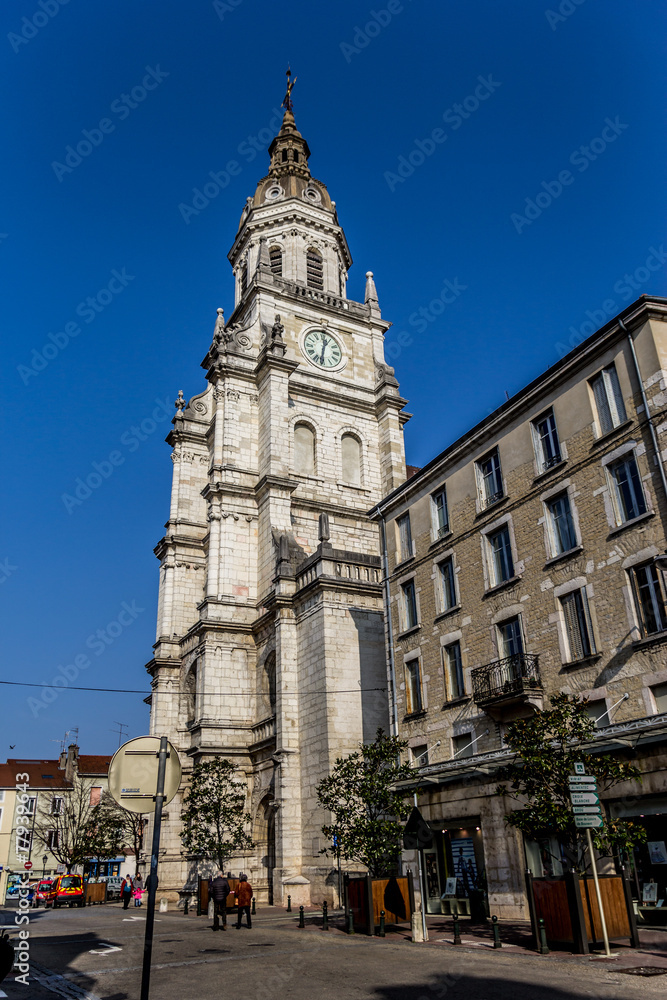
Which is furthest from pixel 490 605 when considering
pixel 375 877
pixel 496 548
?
pixel 375 877

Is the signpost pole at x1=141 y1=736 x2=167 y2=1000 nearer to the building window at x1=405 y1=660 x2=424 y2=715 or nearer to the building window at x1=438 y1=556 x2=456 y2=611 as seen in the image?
the building window at x1=438 y1=556 x2=456 y2=611

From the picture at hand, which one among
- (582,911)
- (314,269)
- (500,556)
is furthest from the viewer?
(314,269)

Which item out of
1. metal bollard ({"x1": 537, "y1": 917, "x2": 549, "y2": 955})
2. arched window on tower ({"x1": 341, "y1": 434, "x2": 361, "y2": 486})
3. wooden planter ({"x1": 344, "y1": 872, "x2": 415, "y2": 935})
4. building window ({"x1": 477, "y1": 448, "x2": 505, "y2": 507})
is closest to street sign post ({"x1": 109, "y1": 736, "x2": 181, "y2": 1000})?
metal bollard ({"x1": 537, "y1": 917, "x2": 549, "y2": 955})

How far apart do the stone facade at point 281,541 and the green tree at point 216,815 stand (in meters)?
1.31

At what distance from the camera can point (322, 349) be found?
46.2 meters

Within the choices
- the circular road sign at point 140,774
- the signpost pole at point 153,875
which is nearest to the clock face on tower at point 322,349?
A: the circular road sign at point 140,774

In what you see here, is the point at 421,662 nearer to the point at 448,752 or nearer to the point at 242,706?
the point at 448,752

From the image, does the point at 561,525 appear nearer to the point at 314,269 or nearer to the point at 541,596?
the point at 541,596

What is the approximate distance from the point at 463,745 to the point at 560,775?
788cm

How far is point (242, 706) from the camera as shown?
35000 millimetres

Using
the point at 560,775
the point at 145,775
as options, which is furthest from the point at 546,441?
the point at 145,775

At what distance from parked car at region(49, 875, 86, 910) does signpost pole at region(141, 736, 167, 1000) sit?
4201 centimetres

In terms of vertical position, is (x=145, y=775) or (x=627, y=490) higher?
(x=627, y=490)

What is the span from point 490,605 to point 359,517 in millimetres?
20064
